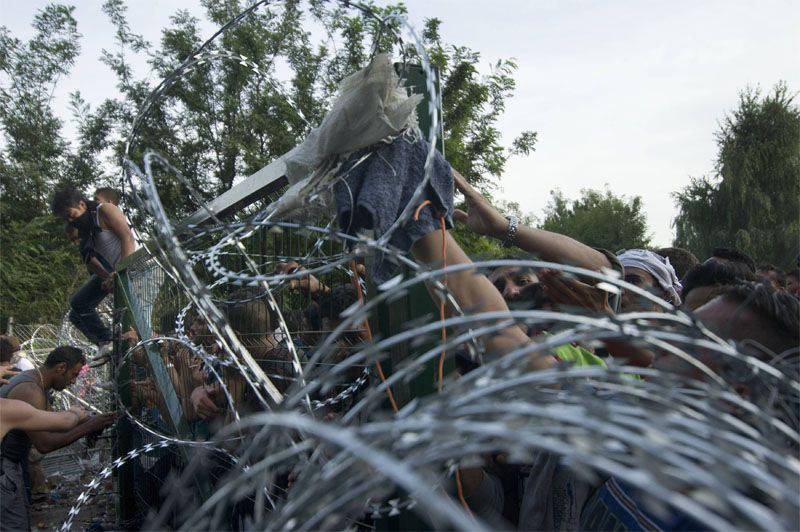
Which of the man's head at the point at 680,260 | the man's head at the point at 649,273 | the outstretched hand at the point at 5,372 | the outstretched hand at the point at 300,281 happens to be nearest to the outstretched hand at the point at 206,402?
the outstretched hand at the point at 300,281

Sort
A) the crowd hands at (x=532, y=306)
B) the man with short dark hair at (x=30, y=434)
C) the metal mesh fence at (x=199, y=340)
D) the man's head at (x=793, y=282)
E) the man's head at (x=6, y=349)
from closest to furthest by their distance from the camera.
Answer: the crowd hands at (x=532, y=306)
the metal mesh fence at (x=199, y=340)
the man with short dark hair at (x=30, y=434)
the man's head at (x=793, y=282)
the man's head at (x=6, y=349)

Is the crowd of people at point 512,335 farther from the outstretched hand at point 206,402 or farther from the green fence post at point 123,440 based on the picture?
the green fence post at point 123,440

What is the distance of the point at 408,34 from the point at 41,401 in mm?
5933

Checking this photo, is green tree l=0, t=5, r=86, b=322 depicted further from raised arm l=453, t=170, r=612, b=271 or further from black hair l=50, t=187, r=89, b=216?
raised arm l=453, t=170, r=612, b=271

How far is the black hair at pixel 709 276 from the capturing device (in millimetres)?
2906

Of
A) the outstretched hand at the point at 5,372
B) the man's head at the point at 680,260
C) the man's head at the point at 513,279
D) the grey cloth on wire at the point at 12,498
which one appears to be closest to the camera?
the man's head at the point at 513,279

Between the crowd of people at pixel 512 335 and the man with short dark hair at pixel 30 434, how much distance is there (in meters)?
0.01

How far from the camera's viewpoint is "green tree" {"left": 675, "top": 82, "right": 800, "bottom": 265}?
30.1 meters

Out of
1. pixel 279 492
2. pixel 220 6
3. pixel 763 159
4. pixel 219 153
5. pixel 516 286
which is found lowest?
pixel 763 159

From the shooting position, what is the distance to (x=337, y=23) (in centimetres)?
1382

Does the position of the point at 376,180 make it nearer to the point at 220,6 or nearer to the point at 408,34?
the point at 408,34

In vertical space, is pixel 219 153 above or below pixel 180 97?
below

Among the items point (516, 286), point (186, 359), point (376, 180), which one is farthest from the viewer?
point (186, 359)

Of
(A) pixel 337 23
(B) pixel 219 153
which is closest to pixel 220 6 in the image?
(B) pixel 219 153
